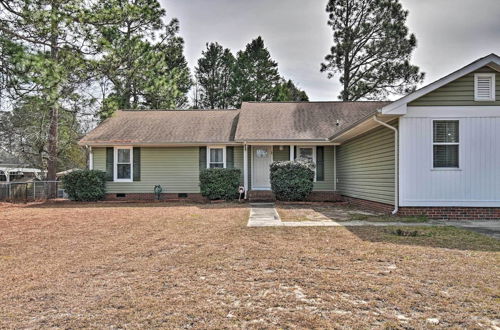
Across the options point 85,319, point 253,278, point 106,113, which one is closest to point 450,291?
point 253,278

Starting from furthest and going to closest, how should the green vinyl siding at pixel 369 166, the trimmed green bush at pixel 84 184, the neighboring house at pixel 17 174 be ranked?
1. the neighboring house at pixel 17 174
2. the trimmed green bush at pixel 84 184
3. the green vinyl siding at pixel 369 166

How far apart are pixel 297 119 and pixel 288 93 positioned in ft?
50.5

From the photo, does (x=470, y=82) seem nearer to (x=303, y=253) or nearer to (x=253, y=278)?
(x=303, y=253)

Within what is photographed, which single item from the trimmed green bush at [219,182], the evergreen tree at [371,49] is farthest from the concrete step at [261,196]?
the evergreen tree at [371,49]

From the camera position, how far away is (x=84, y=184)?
47.2 ft

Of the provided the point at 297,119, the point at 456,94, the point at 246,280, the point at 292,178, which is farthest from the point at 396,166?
the point at 297,119

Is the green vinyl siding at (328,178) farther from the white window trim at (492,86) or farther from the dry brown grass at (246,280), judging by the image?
the dry brown grass at (246,280)

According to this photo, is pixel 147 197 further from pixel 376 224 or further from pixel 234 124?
pixel 376 224

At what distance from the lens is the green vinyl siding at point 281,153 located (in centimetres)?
1484

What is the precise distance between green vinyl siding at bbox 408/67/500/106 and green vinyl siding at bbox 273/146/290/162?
648 centimetres

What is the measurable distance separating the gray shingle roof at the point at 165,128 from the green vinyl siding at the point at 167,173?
2.03 feet

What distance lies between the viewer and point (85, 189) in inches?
567

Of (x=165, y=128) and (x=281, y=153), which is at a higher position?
(x=165, y=128)

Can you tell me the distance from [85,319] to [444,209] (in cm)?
878
